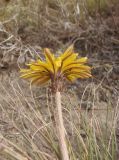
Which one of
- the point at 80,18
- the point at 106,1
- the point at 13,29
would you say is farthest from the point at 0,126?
the point at 106,1

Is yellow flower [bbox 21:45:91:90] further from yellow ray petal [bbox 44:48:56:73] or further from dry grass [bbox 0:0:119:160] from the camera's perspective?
dry grass [bbox 0:0:119:160]

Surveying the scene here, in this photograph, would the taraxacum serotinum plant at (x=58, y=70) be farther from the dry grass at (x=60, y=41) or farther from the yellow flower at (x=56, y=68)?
the dry grass at (x=60, y=41)

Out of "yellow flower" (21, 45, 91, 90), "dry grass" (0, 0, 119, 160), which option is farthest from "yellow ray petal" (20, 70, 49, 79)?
"dry grass" (0, 0, 119, 160)

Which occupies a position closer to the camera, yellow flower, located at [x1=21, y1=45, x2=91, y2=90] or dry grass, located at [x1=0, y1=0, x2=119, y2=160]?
yellow flower, located at [x1=21, y1=45, x2=91, y2=90]

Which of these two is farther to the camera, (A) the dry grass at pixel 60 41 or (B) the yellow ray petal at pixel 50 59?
(A) the dry grass at pixel 60 41

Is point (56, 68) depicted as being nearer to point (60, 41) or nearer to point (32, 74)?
point (32, 74)

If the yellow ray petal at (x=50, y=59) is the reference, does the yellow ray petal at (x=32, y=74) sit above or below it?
below

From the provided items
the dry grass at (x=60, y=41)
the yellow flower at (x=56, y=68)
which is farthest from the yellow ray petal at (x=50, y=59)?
the dry grass at (x=60, y=41)

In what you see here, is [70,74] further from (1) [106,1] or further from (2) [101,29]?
(1) [106,1]
